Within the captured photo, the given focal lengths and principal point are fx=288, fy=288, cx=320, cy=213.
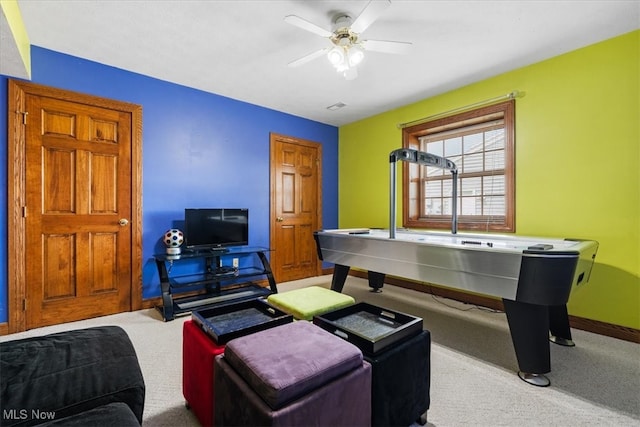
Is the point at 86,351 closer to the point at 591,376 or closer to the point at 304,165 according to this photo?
the point at 591,376

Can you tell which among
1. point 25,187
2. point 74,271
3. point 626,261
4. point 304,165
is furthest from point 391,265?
point 25,187

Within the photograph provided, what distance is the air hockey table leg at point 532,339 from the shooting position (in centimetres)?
171

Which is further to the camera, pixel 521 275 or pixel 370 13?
pixel 370 13

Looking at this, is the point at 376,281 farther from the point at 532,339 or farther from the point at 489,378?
the point at 532,339

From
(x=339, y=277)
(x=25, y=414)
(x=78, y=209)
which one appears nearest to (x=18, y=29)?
(x=78, y=209)

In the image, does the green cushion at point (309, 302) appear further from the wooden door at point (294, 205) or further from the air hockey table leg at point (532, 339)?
the wooden door at point (294, 205)

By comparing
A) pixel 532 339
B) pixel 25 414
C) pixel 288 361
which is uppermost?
pixel 288 361

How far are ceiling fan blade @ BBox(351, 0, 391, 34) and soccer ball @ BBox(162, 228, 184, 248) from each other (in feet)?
8.40

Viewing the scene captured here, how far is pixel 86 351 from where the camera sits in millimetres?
1241

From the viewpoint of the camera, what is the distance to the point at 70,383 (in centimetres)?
104

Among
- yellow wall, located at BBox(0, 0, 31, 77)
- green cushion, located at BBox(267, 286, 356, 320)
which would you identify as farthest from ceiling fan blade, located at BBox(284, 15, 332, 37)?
green cushion, located at BBox(267, 286, 356, 320)

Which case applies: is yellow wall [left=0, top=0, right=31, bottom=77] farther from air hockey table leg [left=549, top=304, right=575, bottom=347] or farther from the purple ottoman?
air hockey table leg [left=549, top=304, right=575, bottom=347]

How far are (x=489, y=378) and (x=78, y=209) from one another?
3612 mm

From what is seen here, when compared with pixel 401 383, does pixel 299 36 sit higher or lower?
higher
